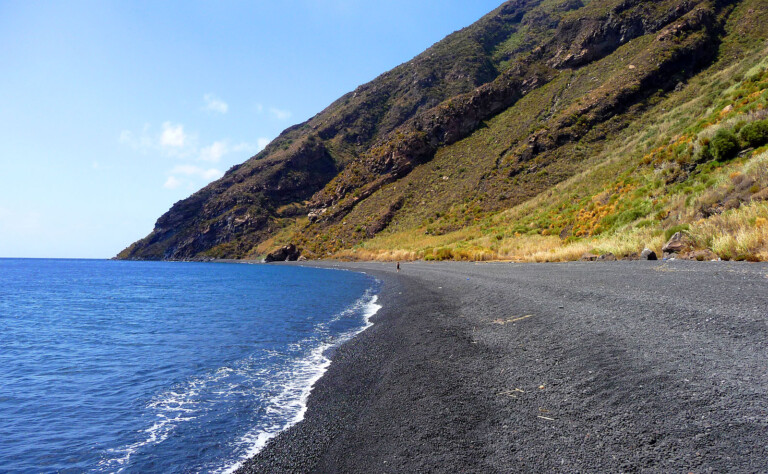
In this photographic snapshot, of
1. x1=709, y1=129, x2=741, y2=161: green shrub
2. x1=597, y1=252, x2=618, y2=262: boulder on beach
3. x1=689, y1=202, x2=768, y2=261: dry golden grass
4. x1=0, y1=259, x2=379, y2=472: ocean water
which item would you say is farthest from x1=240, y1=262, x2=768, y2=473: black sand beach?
x1=709, y1=129, x2=741, y2=161: green shrub

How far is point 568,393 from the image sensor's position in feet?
14.2

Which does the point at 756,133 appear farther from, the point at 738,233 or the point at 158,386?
the point at 158,386

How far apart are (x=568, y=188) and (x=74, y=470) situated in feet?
132

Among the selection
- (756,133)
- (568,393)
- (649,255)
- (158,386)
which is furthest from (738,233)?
(158,386)

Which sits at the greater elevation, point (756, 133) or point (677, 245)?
point (756, 133)

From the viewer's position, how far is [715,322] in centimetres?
530

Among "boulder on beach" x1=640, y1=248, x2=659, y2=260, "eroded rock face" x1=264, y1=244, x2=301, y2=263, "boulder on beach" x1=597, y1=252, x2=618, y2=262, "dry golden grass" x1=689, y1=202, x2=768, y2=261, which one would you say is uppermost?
"eroded rock face" x1=264, y1=244, x2=301, y2=263

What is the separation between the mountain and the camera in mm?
17469

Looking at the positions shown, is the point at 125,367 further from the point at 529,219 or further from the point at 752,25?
the point at 752,25

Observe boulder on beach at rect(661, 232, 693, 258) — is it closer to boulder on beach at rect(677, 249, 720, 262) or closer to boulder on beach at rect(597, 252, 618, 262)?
boulder on beach at rect(677, 249, 720, 262)

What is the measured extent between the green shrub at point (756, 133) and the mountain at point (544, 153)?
3.2 inches

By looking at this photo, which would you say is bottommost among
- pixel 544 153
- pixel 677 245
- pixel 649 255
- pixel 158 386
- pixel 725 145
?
pixel 649 255

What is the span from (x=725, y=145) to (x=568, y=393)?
1947cm

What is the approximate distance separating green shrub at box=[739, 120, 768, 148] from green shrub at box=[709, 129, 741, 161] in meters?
0.42
